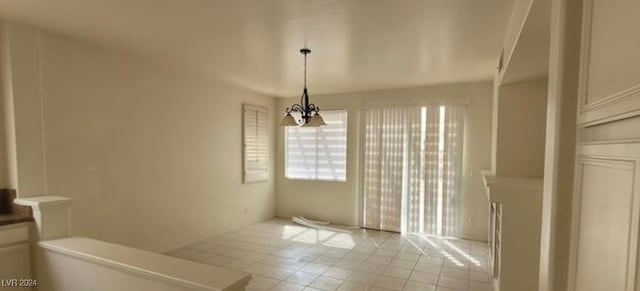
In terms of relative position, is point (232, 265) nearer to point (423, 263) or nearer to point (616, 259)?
point (423, 263)

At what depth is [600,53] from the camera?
857 mm

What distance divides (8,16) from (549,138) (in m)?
3.75

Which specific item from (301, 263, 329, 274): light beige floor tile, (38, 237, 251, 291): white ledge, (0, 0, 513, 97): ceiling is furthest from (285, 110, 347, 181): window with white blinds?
(38, 237, 251, 291): white ledge

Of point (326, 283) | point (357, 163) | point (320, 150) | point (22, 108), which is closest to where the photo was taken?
point (22, 108)

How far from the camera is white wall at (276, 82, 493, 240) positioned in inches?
190

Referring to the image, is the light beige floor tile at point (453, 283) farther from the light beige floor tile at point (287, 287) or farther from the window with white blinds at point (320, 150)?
the window with white blinds at point (320, 150)

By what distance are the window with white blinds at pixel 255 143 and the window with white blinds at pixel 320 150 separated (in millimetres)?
501

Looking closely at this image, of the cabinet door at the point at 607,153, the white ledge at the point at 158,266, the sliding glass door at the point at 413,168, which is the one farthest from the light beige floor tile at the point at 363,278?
the cabinet door at the point at 607,153

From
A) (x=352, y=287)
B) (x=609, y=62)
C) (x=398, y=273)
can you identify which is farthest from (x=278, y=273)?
(x=609, y=62)

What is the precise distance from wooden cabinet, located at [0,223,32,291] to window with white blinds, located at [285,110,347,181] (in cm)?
436

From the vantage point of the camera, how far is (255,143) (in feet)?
19.1

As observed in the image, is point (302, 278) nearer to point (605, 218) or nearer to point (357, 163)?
point (357, 163)

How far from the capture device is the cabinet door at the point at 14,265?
7.36ft

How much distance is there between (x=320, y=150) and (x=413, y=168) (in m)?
1.85
